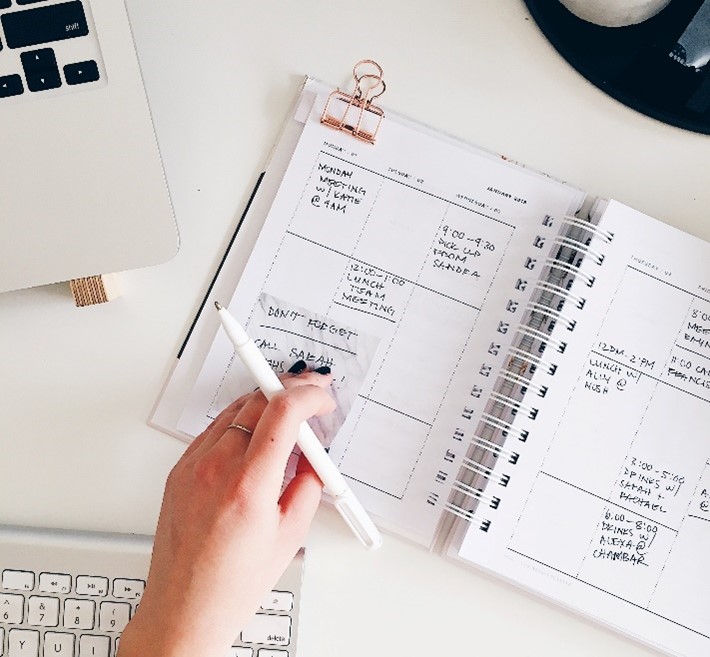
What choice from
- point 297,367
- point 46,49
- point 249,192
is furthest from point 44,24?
point 297,367

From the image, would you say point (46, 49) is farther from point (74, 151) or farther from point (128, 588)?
point (128, 588)

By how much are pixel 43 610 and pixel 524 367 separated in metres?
0.42

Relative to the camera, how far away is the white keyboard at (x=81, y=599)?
0.65m

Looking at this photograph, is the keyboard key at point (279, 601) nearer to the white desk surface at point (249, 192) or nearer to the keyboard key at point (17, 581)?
the white desk surface at point (249, 192)

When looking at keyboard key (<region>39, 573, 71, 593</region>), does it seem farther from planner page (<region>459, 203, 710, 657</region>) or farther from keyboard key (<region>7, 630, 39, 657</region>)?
planner page (<region>459, 203, 710, 657</region>)

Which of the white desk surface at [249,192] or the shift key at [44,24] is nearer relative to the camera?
the shift key at [44,24]

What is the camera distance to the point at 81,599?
0.65 meters

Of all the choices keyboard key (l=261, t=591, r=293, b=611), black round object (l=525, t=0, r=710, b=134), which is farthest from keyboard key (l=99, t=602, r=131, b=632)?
black round object (l=525, t=0, r=710, b=134)

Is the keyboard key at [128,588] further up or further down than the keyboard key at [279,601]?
further down

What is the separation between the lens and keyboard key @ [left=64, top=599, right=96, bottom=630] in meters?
0.65

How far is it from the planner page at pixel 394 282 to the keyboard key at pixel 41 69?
0.62 feet

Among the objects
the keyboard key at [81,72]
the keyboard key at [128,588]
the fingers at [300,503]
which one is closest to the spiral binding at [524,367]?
the fingers at [300,503]

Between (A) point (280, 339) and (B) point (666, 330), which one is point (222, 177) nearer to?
(A) point (280, 339)

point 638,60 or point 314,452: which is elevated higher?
point 638,60
